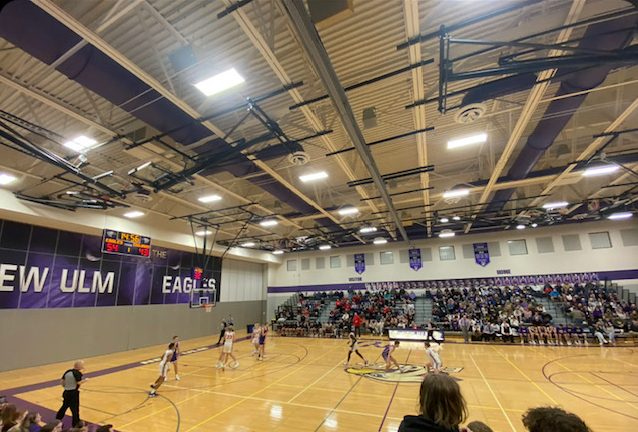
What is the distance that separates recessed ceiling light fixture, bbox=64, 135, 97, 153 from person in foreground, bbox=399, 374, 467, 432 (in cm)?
1032

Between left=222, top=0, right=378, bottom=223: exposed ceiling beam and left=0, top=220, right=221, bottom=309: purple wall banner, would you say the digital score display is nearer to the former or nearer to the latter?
left=0, top=220, right=221, bottom=309: purple wall banner

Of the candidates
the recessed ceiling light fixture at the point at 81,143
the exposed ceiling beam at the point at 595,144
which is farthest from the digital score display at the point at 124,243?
the exposed ceiling beam at the point at 595,144

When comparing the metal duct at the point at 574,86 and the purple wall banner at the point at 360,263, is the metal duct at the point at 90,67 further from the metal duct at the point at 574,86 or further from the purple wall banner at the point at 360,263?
the purple wall banner at the point at 360,263

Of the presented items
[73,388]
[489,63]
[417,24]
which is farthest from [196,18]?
[73,388]

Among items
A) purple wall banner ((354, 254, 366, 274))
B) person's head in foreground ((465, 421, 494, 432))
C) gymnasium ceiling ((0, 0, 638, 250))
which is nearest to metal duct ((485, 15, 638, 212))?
gymnasium ceiling ((0, 0, 638, 250))

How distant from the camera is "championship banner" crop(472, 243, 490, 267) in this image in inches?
900

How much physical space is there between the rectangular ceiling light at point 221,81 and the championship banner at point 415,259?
2235 cm

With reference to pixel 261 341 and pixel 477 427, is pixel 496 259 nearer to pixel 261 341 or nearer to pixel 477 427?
pixel 261 341

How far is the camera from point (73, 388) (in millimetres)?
6488

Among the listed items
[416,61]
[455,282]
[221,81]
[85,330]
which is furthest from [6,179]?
[455,282]

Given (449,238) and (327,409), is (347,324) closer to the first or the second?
(449,238)

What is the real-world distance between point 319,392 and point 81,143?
1008cm

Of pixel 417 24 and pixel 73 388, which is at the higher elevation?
pixel 417 24

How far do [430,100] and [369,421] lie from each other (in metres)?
7.24
